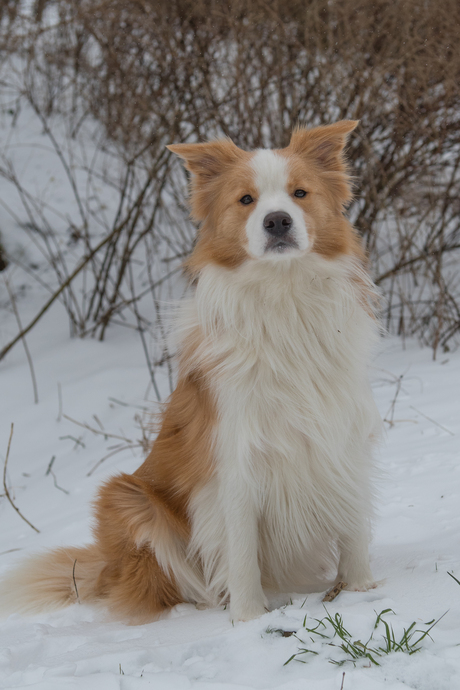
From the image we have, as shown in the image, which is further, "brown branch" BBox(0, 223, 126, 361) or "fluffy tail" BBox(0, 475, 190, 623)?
"brown branch" BBox(0, 223, 126, 361)

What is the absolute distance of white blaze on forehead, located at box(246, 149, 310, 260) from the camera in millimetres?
2225

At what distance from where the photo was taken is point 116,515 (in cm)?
253

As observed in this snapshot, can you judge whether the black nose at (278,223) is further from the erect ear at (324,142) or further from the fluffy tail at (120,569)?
the fluffy tail at (120,569)

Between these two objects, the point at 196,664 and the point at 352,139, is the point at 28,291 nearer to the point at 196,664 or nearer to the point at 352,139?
the point at 352,139

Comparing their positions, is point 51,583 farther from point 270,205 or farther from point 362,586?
point 270,205

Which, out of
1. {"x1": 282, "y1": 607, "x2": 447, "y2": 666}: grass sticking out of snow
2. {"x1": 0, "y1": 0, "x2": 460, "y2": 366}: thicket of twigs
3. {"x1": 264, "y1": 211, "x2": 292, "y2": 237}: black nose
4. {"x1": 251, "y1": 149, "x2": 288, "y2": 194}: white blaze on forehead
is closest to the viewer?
{"x1": 282, "y1": 607, "x2": 447, "y2": 666}: grass sticking out of snow

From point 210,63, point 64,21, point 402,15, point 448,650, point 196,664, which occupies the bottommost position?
point 196,664

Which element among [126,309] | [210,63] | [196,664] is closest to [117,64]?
[210,63]

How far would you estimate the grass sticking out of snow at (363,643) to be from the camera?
5.46 ft

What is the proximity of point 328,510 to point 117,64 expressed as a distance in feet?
17.7

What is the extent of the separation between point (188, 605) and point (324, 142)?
188cm

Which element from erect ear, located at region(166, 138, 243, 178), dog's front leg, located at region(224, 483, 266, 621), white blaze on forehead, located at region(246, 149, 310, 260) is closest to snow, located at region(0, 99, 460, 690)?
dog's front leg, located at region(224, 483, 266, 621)

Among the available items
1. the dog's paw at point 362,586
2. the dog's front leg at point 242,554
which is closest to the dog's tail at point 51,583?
the dog's front leg at point 242,554

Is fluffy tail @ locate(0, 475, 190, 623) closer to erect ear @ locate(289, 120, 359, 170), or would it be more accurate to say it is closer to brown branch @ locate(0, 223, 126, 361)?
erect ear @ locate(289, 120, 359, 170)
